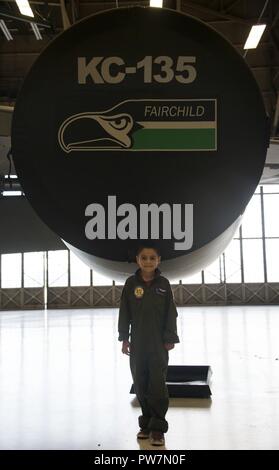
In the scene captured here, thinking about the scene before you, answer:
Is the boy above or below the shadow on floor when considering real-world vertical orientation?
above

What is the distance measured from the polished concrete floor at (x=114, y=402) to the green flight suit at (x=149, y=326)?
70 cm

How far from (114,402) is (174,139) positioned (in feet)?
14.4

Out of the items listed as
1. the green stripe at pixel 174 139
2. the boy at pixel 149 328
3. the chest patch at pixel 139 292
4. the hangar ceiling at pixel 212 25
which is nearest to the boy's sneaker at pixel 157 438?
the boy at pixel 149 328

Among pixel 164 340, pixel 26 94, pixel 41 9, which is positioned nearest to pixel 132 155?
pixel 26 94

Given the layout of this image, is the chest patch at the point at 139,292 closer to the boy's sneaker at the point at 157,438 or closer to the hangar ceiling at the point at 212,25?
the boy's sneaker at the point at 157,438

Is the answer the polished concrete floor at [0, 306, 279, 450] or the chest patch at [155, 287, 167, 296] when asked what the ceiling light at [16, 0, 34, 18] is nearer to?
the polished concrete floor at [0, 306, 279, 450]

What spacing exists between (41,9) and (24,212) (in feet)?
69.6

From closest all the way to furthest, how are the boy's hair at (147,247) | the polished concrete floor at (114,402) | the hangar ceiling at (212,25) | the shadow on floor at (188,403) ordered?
the boy's hair at (147,247) < the polished concrete floor at (114,402) < the shadow on floor at (188,403) < the hangar ceiling at (212,25)

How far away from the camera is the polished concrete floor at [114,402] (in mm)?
3975

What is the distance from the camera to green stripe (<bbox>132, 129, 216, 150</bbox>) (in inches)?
67.9

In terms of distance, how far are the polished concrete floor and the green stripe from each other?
2620mm

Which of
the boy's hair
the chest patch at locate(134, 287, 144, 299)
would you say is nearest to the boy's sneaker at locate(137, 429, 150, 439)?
the chest patch at locate(134, 287, 144, 299)

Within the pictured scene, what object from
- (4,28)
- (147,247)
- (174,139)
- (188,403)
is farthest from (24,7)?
(147,247)

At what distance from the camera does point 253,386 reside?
254 inches
